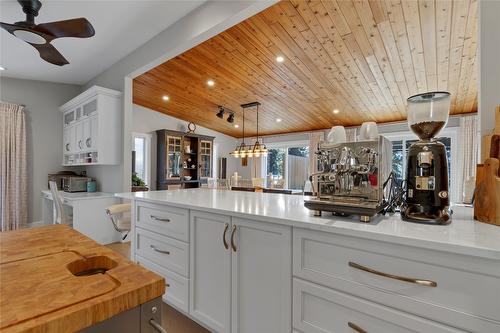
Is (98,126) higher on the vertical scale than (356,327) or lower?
higher

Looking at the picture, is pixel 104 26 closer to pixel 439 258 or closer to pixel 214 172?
pixel 439 258

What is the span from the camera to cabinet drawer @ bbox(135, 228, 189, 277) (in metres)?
1.64

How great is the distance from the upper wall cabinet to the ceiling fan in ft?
4.29

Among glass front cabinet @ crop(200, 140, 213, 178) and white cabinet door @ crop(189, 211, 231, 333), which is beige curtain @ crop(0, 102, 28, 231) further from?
white cabinet door @ crop(189, 211, 231, 333)

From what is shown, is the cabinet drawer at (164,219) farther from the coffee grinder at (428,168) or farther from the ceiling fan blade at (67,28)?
the ceiling fan blade at (67,28)

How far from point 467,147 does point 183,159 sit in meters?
6.30

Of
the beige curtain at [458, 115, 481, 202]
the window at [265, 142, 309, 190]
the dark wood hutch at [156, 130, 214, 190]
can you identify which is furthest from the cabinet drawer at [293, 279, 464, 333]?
the window at [265, 142, 309, 190]

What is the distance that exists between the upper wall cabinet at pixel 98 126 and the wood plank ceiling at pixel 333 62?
→ 3.13 ft

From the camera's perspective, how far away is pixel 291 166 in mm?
7496

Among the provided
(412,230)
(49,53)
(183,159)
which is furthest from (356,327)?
(183,159)

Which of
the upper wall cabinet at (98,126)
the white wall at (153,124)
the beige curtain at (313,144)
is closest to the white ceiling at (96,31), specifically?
the upper wall cabinet at (98,126)

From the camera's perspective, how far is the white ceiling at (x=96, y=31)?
2408 mm

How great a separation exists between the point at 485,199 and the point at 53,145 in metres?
6.06

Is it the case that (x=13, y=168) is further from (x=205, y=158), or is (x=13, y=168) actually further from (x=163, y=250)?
(x=163, y=250)
